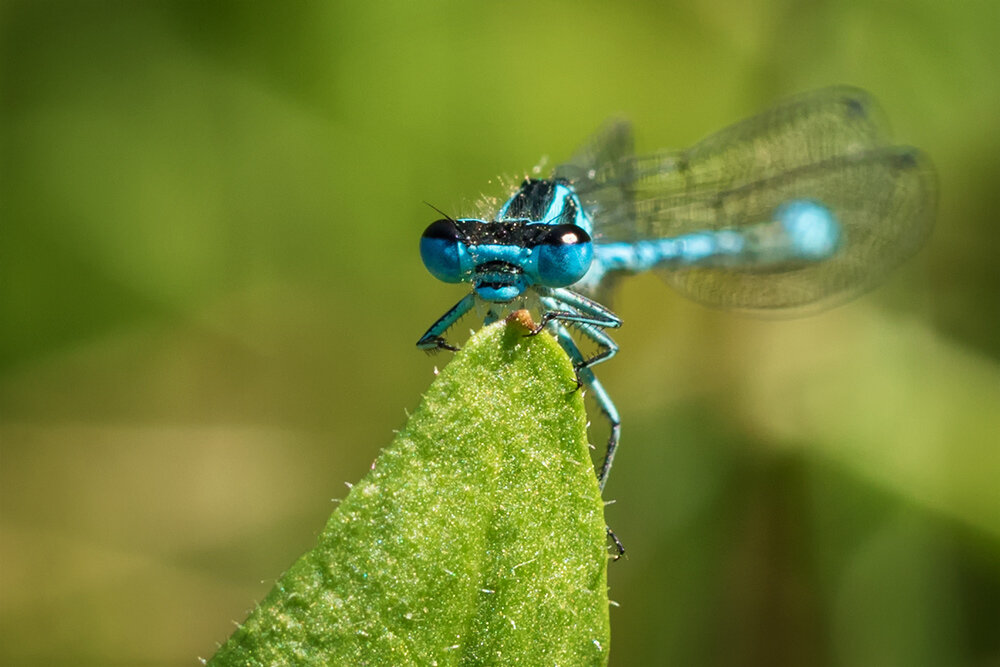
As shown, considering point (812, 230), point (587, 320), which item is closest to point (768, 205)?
point (812, 230)

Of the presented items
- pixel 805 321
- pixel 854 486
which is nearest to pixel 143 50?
pixel 805 321

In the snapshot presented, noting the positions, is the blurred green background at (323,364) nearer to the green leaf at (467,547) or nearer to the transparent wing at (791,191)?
the transparent wing at (791,191)

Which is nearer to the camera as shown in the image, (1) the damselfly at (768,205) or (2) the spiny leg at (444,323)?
(2) the spiny leg at (444,323)

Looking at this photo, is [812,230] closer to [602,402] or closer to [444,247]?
[602,402]

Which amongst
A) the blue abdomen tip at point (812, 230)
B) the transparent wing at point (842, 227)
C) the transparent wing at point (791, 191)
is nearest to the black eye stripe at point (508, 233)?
the transparent wing at point (791, 191)

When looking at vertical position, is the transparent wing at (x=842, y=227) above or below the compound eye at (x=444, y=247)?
above

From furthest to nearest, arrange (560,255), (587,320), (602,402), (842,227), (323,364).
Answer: (842,227)
(323,364)
(602,402)
(587,320)
(560,255)

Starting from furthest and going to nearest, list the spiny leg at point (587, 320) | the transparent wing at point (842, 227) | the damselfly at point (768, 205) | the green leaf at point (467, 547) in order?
1. the transparent wing at point (842, 227)
2. the damselfly at point (768, 205)
3. the spiny leg at point (587, 320)
4. the green leaf at point (467, 547)

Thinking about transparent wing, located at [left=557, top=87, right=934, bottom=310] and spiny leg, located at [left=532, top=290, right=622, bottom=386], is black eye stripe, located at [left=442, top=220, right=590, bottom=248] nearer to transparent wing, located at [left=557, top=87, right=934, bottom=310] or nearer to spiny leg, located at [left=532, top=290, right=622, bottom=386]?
spiny leg, located at [left=532, top=290, right=622, bottom=386]
